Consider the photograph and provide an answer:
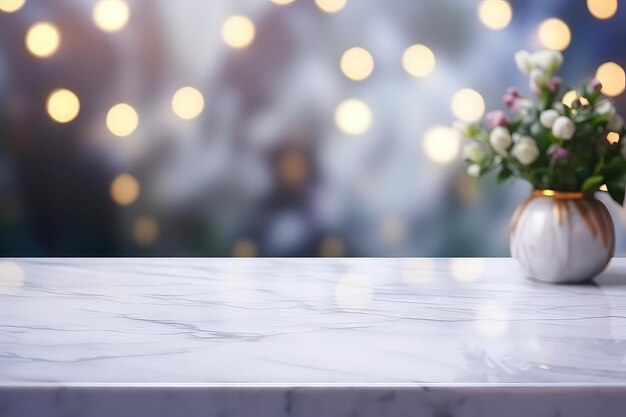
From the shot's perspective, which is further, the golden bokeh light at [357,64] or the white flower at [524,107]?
the golden bokeh light at [357,64]

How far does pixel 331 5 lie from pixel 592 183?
2.01ft

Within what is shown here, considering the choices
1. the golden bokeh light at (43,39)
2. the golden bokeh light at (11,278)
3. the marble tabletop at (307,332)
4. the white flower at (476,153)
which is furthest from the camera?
the golden bokeh light at (43,39)

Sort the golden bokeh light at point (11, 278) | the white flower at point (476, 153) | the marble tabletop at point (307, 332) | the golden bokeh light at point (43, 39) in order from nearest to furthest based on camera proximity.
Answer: the marble tabletop at point (307, 332) → the golden bokeh light at point (11, 278) → the white flower at point (476, 153) → the golden bokeh light at point (43, 39)

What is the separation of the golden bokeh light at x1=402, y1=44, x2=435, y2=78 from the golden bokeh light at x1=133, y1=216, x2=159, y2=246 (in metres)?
0.60

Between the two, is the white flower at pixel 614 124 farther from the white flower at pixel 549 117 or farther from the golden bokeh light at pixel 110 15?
the golden bokeh light at pixel 110 15

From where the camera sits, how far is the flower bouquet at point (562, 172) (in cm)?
114

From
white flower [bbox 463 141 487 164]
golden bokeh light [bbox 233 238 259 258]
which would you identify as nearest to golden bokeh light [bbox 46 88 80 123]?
golden bokeh light [bbox 233 238 259 258]

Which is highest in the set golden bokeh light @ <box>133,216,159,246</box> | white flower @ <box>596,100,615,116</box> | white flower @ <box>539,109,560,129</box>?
white flower @ <box>596,100,615,116</box>

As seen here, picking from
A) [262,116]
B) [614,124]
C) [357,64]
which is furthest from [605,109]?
[262,116]

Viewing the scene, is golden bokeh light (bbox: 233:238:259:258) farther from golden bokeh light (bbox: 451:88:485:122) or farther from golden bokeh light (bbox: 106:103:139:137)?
A: golden bokeh light (bbox: 451:88:485:122)

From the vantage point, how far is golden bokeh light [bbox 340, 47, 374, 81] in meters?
1.39

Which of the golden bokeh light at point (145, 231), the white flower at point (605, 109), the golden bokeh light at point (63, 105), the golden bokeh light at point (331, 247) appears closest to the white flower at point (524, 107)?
the white flower at point (605, 109)

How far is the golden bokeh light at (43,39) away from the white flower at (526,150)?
0.90 metres

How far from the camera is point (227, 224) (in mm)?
1406
